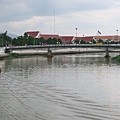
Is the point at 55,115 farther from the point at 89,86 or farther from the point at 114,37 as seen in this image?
the point at 114,37

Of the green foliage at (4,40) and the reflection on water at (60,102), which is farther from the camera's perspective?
the green foliage at (4,40)

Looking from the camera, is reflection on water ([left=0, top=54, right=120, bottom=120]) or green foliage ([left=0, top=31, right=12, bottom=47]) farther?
green foliage ([left=0, top=31, right=12, bottom=47])

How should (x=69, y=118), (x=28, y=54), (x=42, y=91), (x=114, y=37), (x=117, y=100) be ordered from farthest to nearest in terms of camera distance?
(x=114, y=37) < (x=28, y=54) < (x=42, y=91) < (x=117, y=100) < (x=69, y=118)

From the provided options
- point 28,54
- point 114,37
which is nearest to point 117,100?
point 28,54

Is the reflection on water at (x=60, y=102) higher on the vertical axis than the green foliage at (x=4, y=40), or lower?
lower

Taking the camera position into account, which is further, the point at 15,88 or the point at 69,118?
the point at 15,88

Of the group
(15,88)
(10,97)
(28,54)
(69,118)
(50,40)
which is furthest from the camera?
(50,40)

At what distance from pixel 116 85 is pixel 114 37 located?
128853mm

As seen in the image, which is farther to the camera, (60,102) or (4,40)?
(4,40)

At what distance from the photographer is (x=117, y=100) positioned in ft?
50.5

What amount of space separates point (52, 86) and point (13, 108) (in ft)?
21.9

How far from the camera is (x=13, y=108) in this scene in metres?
13.8

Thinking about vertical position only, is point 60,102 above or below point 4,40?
below

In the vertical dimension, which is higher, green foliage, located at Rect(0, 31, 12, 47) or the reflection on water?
green foliage, located at Rect(0, 31, 12, 47)
